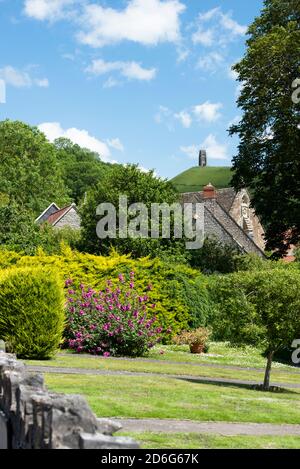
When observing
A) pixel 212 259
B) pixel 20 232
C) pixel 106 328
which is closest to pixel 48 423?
pixel 106 328

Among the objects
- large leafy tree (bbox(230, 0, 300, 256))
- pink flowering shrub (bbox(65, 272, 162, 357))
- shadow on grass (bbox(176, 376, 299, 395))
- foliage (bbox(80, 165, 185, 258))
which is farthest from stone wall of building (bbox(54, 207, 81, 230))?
shadow on grass (bbox(176, 376, 299, 395))

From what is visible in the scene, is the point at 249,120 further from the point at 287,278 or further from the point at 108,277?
the point at 287,278

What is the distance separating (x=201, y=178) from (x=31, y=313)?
136m

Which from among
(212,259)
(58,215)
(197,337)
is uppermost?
(58,215)

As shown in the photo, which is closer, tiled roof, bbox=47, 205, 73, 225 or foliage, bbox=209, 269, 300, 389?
foliage, bbox=209, 269, 300, 389

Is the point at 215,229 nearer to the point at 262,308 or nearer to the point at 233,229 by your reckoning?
the point at 233,229

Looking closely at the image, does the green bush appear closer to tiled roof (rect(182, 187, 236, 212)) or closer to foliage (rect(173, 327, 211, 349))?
foliage (rect(173, 327, 211, 349))

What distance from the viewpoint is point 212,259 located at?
46.6 m

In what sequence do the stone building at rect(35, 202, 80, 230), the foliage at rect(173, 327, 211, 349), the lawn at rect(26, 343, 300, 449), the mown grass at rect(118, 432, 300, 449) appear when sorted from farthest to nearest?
1. the stone building at rect(35, 202, 80, 230)
2. the foliage at rect(173, 327, 211, 349)
3. the lawn at rect(26, 343, 300, 449)
4. the mown grass at rect(118, 432, 300, 449)

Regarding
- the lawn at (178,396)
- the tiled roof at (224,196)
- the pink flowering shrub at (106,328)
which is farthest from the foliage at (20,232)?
the tiled roof at (224,196)

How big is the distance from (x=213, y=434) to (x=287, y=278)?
7693mm

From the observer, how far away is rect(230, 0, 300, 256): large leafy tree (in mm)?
38219

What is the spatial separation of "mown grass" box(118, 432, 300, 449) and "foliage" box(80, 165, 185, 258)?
1165 inches
